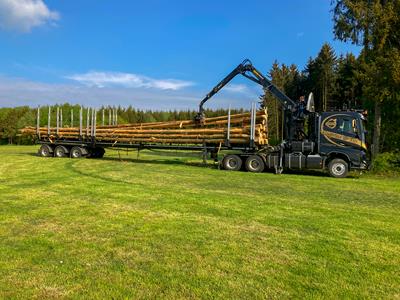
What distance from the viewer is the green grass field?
4457mm

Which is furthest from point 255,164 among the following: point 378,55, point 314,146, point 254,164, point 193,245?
point 193,245

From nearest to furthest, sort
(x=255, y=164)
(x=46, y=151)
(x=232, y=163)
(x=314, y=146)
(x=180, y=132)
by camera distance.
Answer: (x=314, y=146) → (x=255, y=164) → (x=232, y=163) → (x=180, y=132) → (x=46, y=151)

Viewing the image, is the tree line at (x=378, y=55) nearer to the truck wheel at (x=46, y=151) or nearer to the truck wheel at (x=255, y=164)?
the truck wheel at (x=255, y=164)

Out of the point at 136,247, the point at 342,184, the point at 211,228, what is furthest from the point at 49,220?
the point at 342,184

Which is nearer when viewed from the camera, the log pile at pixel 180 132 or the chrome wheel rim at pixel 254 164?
the chrome wheel rim at pixel 254 164

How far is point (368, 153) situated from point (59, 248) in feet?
56.2

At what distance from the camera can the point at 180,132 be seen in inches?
872

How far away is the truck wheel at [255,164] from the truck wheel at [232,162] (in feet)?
1.33

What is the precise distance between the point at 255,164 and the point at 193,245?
44.2ft

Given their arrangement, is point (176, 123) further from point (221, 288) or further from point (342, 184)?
point (221, 288)

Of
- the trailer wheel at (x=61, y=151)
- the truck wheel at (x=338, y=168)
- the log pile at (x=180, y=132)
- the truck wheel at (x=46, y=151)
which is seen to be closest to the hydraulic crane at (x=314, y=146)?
the truck wheel at (x=338, y=168)

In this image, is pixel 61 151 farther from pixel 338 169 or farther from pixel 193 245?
pixel 193 245

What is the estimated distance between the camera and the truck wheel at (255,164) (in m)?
19.0

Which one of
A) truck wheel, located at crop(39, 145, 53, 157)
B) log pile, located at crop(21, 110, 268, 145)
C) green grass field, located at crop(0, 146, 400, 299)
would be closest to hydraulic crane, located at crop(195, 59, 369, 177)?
log pile, located at crop(21, 110, 268, 145)
